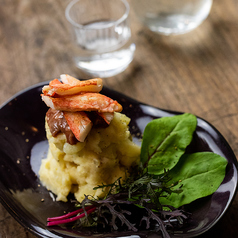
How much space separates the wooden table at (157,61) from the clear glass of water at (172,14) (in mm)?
135

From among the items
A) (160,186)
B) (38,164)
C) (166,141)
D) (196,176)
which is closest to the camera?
(160,186)

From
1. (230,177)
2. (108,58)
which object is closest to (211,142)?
(230,177)

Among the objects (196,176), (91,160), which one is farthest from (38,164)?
(196,176)

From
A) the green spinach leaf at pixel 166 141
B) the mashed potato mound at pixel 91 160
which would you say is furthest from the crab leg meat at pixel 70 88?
the green spinach leaf at pixel 166 141

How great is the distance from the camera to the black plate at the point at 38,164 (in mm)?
1530

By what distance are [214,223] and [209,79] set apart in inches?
57.5

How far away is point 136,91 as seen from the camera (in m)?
2.66

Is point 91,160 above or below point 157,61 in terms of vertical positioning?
above

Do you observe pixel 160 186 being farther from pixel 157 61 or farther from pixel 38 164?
pixel 157 61

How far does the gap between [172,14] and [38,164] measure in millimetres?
1647

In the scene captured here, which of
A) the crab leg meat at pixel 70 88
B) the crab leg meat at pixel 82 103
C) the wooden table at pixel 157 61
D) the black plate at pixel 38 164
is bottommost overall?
the wooden table at pixel 157 61

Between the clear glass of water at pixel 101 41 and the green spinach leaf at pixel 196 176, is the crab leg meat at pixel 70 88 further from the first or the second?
the clear glass of water at pixel 101 41

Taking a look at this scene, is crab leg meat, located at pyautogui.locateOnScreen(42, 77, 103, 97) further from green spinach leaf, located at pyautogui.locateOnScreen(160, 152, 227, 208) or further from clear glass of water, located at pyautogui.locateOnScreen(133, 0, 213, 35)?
clear glass of water, located at pyautogui.locateOnScreen(133, 0, 213, 35)

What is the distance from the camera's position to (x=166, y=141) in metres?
1.82
